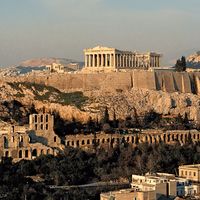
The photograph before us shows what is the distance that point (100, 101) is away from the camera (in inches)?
2447

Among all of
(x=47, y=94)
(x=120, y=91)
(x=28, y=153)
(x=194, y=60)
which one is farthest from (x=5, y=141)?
(x=194, y=60)

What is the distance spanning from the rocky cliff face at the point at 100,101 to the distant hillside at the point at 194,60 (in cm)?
3228

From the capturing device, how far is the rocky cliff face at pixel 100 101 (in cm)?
5955

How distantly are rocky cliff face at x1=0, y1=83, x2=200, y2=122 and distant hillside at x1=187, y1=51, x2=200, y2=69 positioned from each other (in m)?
32.3

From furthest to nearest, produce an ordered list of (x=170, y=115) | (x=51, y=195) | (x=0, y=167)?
(x=170, y=115) → (x=0, y=167) → (x=51, y=195)

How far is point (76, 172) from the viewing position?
46.6m

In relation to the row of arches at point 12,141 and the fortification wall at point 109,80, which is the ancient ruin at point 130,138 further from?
the fortification wall at point 109,80

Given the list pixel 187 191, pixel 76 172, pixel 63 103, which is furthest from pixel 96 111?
pixel 187 191

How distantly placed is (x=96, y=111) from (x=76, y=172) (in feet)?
44.5

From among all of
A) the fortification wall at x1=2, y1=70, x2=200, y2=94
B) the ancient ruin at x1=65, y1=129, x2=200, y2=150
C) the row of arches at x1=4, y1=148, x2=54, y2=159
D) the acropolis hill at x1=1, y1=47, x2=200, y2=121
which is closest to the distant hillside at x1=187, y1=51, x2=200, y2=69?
the acropolis hill at x1=1, y1=47, x2=200, y2=121

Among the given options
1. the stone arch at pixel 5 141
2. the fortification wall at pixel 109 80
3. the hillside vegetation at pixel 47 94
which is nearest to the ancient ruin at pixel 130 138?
the stone arch at pixel 5 141

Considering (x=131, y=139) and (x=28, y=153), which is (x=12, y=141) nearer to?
(x=28, y=153)

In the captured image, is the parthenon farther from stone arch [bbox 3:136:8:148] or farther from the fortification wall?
stone arch [bbox 3:136:8:148]

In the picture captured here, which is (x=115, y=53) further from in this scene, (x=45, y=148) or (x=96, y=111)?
(x=45, y=148)
